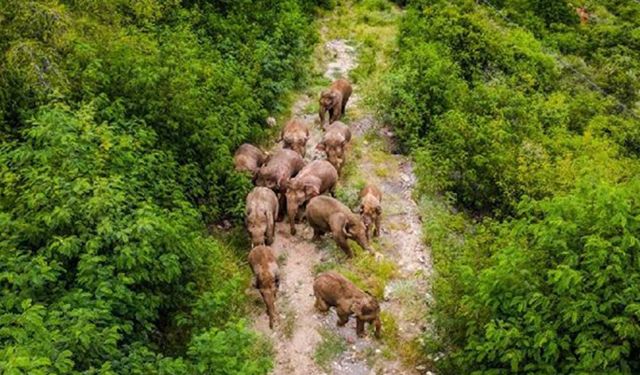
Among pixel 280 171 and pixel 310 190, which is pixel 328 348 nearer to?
pixel 310 190

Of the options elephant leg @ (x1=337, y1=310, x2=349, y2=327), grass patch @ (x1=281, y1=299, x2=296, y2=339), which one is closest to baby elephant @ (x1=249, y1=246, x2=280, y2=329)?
grass patch @ (x1=281, y1=299, x2=296, y2=339)

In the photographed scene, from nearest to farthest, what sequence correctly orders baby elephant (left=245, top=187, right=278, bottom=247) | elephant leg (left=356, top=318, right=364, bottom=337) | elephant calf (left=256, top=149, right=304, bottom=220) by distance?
elephant leg (left=356, top=318, right=364, bottom=337) < baby elephant (left=245, top=187, right=278, bottom=247) < elephant calf (left=256, top=149, right=304, bottom=220)

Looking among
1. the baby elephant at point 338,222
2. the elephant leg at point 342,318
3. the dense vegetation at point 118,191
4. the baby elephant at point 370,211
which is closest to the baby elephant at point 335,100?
the dense vegetation at point 118,191

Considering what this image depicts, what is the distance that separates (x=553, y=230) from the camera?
923cm

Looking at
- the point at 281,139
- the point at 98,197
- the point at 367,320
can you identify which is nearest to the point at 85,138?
the point at 98,197

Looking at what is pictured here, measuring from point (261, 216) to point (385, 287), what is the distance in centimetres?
270

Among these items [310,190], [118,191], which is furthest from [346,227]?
[118,191]

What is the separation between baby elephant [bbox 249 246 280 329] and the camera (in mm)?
11336

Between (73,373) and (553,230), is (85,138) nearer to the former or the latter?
(73,373)

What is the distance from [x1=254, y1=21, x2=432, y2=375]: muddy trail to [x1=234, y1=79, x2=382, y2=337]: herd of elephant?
0.25 metres

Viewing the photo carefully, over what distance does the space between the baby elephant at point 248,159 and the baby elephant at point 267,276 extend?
Answer: 2.67 meters

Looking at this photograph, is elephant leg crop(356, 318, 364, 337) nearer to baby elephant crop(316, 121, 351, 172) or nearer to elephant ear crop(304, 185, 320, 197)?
elephant ear crop(304, 185, 320, 197)

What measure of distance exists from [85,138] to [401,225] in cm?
680

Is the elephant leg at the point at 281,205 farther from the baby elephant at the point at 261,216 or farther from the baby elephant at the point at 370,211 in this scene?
the baby elephant at the point at 370,211
